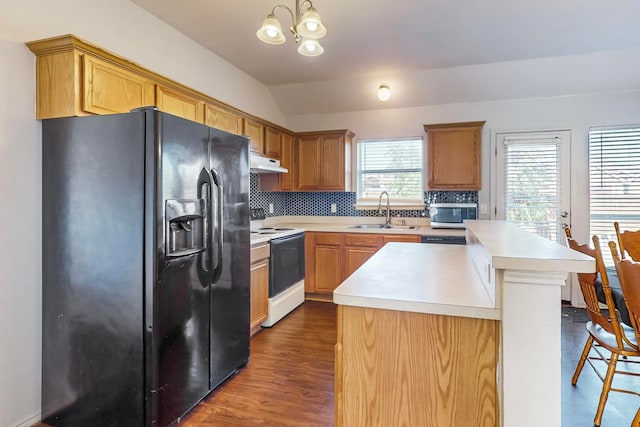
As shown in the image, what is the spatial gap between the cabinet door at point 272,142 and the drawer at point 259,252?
4.00 feet

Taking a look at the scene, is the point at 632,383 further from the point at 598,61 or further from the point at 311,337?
the point at 598,61

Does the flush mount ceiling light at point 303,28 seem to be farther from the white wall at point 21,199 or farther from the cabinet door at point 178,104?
the white wall at point 21,199

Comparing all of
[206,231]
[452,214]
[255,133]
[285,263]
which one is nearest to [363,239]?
[285,263]

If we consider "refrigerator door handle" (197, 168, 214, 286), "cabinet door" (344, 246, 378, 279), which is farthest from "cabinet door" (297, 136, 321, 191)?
"refrigerator door handle" (197, 168, 214, 286)

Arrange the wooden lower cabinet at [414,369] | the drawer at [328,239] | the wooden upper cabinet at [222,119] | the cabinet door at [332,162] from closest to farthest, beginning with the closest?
the wooden lower cabinet at [414,369]
the wooden upper cabinet at [222,119]
the drawer at [328,239]
the cabinet door at [332,162]

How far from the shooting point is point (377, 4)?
2.49 m

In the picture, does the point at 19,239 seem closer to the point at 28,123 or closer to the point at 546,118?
the point at 28,123

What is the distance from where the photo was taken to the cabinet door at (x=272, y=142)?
3883mm

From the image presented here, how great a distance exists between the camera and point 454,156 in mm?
4031

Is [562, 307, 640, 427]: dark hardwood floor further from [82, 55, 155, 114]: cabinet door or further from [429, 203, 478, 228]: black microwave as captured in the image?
[82, 55, 155, 114]: cabinet door

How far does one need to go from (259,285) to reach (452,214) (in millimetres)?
2400

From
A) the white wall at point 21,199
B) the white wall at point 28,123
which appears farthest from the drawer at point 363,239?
the white wall at point 21,199

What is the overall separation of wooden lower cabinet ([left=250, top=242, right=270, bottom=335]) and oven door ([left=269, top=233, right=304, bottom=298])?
9 centimetres

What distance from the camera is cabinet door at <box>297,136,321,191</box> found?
4.55 m
